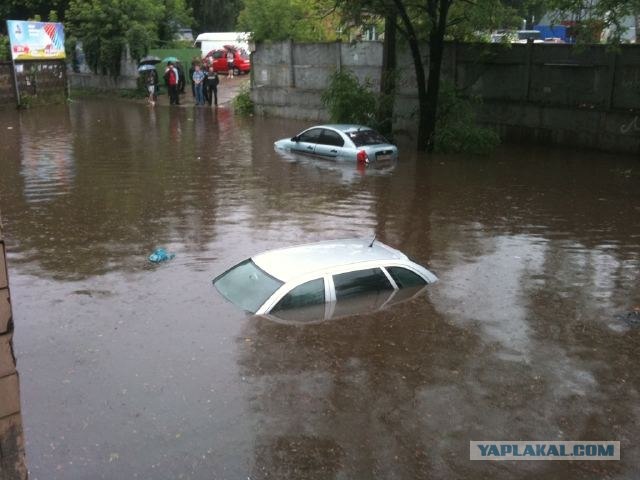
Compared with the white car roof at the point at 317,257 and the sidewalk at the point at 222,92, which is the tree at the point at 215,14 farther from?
the white car roof at the point at 317,257

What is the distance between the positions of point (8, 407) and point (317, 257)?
20.3 ft

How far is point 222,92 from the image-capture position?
41.3m

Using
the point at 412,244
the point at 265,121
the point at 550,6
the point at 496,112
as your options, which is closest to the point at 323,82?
the point at 265,121

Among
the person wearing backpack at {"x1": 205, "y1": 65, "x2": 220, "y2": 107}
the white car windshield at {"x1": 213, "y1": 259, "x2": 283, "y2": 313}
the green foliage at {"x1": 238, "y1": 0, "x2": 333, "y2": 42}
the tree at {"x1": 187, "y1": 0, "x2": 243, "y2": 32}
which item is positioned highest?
the tree at {"x1": 187, "y1": 0, "x2": 243, "y2": 32}

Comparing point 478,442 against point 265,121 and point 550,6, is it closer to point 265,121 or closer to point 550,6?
point 550,6

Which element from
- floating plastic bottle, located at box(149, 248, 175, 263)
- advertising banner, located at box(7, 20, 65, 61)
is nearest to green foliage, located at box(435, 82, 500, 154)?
floating plastic bottle, located at box(149, 248, 175, 263)

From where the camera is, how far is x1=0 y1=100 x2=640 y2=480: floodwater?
22.4 feet

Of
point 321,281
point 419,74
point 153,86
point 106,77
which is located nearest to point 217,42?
point 106,77

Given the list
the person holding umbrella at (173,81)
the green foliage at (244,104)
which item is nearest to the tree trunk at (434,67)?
the green foliage at (244,104)

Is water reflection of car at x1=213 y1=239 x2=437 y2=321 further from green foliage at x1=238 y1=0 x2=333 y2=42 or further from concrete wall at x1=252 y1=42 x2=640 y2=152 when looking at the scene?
green foliage at x1=238 y1=0 x2=333 y2=42

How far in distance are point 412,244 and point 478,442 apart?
6.76 m

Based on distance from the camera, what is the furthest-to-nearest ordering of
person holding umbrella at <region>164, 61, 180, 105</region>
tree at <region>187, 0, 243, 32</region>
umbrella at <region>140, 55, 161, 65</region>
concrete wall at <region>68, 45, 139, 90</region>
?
tree at <region>187, 0, 243, 32</region> < concrete wall at <region>68, 45, 139, 90</region> < umbrella at <region>140, 55, 161, 65</region> < person holding umbrella at <region>164, 61, 180, 105</region>

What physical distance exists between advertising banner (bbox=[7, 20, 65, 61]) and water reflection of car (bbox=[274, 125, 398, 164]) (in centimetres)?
2188

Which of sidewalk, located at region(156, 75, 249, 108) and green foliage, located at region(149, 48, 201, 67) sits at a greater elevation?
green foliage, located at region(149, 48, 201, 67)
